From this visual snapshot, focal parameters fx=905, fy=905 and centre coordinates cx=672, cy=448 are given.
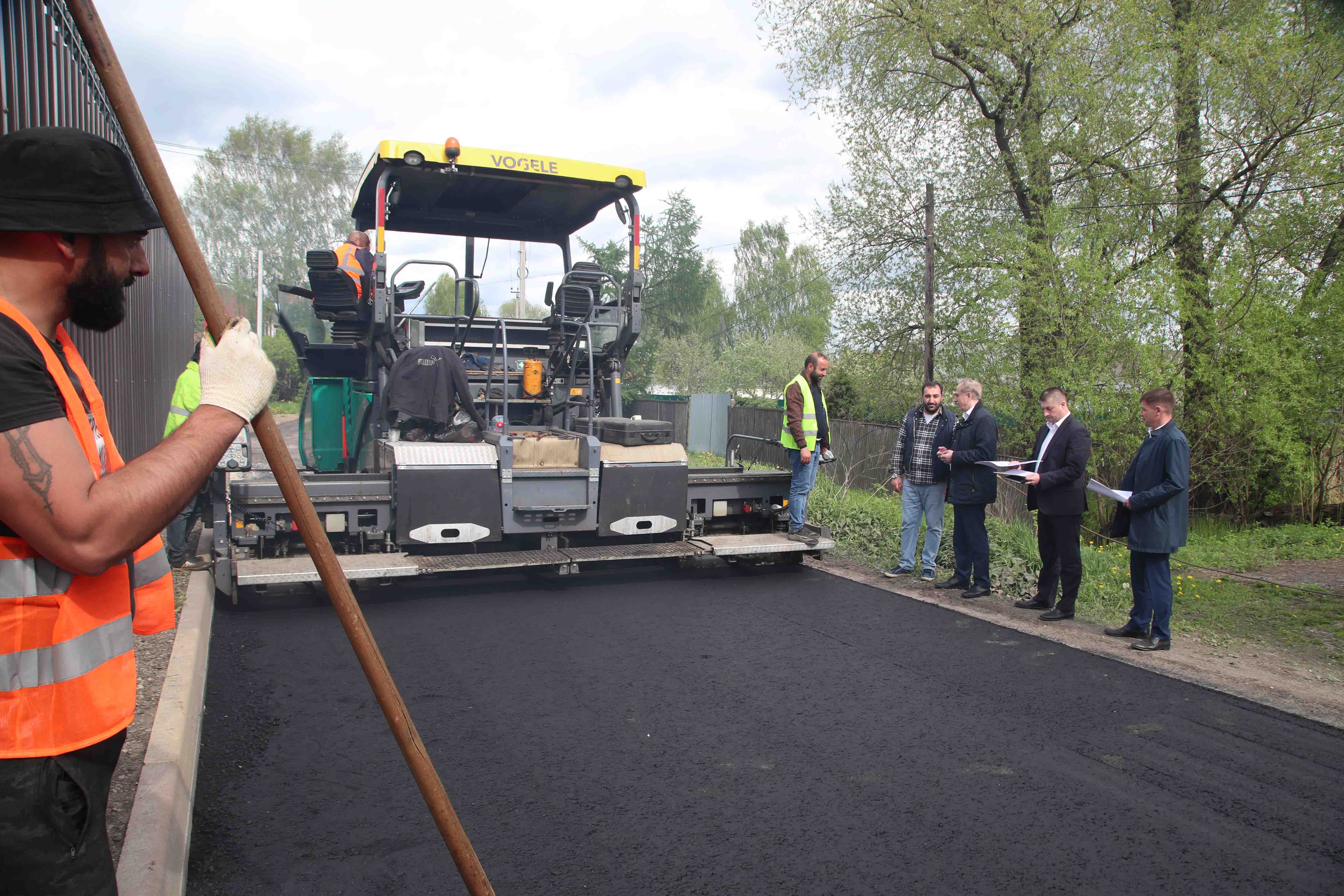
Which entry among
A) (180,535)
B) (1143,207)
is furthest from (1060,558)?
(1143,207)

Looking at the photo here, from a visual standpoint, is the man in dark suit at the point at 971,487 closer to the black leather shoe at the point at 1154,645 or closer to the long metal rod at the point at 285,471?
the black leather shoe at the point at 1154,645

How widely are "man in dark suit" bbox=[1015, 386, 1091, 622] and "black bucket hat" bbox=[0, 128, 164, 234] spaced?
619 cm

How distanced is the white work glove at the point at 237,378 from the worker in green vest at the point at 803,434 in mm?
6577

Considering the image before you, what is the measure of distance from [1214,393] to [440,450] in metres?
12.0

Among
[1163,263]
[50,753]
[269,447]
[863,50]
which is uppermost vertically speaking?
[863,50]

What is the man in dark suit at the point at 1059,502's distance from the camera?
656 centimetres

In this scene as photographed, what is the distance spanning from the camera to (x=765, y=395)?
3581cm

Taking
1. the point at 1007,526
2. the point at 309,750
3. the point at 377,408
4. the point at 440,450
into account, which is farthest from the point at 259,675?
the point at 1007,526

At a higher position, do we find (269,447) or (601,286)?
(601,286)

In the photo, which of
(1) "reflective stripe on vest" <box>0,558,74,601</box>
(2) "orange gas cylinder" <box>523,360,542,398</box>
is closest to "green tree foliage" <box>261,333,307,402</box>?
(2) "orange gas cylinder" <box>523,360,542,398</box>

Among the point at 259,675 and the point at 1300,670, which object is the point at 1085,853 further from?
the point at 259,675

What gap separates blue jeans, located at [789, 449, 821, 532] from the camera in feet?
27.1

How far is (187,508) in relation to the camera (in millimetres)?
6141

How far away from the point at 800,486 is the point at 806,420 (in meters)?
0.62
